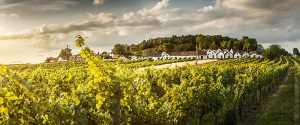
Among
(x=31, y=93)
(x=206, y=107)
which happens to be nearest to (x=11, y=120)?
(x=31, y=93)

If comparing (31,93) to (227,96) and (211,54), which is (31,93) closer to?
(227,96)

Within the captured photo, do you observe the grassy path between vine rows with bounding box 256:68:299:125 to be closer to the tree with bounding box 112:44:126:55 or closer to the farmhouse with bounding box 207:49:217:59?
the farmhouse with bounding box 207:49:217:59

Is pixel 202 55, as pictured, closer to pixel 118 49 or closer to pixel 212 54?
pixel 212 54

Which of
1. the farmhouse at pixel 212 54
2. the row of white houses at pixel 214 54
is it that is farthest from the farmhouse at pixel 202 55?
the farmhouse at pixel 212 54

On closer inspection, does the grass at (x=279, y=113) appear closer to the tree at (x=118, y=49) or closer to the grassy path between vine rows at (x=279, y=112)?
the grassy path between vine rows at (x=279, y=112)

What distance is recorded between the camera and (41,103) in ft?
24.0

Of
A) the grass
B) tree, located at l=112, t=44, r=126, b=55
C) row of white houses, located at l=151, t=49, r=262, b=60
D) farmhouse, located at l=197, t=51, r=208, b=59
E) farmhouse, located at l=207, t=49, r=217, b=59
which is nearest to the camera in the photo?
the grass

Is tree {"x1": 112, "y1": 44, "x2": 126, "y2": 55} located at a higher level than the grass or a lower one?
Result: higher

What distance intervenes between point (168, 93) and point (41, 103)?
7645 mm

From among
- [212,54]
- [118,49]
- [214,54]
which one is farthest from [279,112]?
[118,49]

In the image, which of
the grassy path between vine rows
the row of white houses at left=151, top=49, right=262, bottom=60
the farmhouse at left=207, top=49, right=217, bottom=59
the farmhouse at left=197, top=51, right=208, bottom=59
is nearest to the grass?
the grassy path between vine rows

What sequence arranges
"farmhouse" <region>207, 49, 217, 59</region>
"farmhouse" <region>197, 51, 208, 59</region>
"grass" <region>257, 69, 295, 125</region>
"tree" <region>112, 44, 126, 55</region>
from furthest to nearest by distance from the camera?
1. "tree" <region>112, 44, 126, 55</region>
2. "farmhouse" <region>207, 49, 217, 59</region>
3. "farmhouse" <region>197, 51, 208, 59</region>
4. "grass" <region>257, 69, 295, 125</region>

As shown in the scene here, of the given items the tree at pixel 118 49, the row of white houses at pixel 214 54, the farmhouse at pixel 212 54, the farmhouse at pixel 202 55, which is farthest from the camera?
the tree at pixel 118 49

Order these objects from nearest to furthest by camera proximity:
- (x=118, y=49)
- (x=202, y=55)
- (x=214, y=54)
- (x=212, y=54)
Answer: (x=202, y=55)
(x=212, y=54)
(x=214, y=54)
(x=118, y=49)
